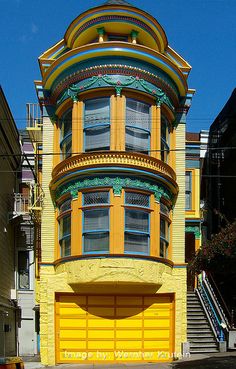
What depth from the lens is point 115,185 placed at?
17.2m

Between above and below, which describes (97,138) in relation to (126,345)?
above

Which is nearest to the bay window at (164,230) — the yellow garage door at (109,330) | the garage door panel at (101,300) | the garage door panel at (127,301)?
the yellow garage door at (109,330)

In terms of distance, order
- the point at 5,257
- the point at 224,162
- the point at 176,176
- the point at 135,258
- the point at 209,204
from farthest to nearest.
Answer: the point at 209,204 → the point at 224,162 → the point at 5,257 → the point at 176,176 → the point at 135,258

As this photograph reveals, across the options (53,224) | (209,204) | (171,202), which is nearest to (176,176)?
(171,202)

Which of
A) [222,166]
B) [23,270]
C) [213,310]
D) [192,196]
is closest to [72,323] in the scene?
[213,310]

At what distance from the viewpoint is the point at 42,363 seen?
17516 millimetres

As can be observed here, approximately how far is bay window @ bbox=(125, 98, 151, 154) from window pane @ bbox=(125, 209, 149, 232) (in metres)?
2.01

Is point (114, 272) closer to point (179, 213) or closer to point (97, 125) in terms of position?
point (179, 213)

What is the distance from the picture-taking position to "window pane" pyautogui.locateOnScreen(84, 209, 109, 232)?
1723cm

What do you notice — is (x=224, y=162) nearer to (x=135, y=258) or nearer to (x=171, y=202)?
(x=171, y=202)

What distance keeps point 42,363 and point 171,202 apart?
6638mm

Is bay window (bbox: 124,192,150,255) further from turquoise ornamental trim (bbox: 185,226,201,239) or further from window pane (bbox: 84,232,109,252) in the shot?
turquoise ornamental trim (bbox: 185,226,201,239)

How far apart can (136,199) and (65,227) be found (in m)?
2.58

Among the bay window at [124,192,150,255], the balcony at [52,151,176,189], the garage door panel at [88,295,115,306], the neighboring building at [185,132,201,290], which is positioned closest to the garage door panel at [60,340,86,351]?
the garage door panel at [88,295,115,306]
